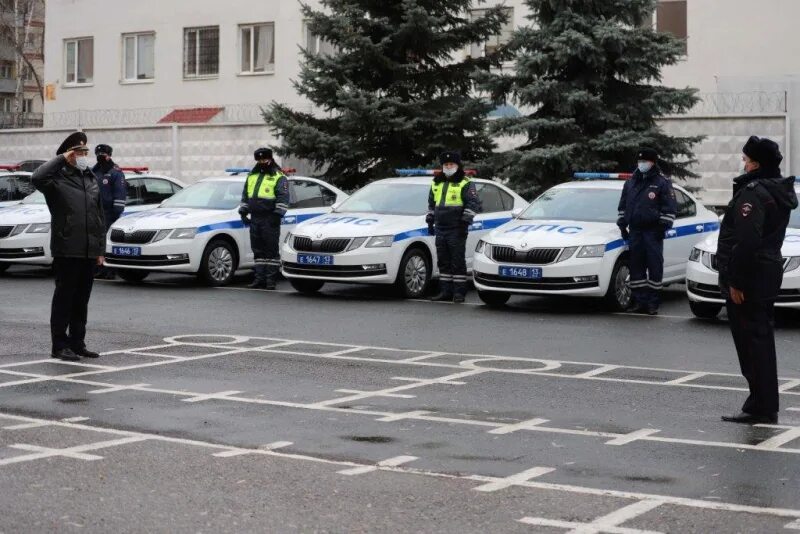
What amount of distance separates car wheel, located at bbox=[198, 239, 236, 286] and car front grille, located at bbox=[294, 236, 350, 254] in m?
1.89

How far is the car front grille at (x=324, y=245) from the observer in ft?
59.8

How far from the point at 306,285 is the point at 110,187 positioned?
3598 millimetres

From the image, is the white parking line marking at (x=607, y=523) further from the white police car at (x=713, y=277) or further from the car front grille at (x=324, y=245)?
the car front grille at (x=324, y=245)

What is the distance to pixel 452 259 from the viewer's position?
18.0 meters

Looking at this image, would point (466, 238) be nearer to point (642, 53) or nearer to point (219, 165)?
point (642, 53)

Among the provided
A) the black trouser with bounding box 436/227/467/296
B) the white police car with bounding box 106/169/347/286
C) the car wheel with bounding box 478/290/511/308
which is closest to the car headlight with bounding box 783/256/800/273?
the car wheel with bounding box 478/290/511/308

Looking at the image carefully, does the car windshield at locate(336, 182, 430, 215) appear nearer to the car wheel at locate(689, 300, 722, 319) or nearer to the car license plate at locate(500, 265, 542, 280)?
the car license plate at locate(500, 265, 542, 280)

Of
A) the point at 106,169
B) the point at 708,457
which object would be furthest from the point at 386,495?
the point at 106,169

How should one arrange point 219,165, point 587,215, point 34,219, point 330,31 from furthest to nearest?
point 219,165, point 330,31, point 34,219, point 587,215

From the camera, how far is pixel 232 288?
19.8 metres

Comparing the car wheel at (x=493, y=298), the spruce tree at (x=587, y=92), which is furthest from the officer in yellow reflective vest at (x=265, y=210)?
the spruce tree at (x=587, y=92)

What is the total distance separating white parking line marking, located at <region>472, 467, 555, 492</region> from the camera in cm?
741

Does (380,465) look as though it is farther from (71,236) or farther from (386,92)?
(386,92)

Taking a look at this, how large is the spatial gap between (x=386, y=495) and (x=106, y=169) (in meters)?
14.5
